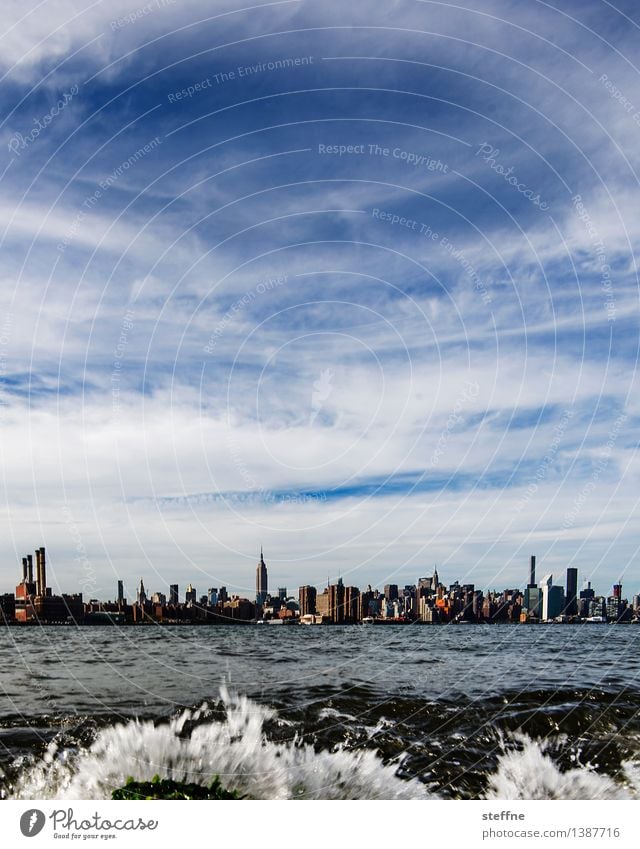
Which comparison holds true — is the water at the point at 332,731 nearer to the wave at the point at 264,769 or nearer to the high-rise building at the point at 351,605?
the wave at the point at 264,769

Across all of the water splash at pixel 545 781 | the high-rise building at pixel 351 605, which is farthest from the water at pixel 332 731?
the high-rise building at pixel 351 605

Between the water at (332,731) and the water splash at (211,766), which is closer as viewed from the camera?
the water splash at (211,766)

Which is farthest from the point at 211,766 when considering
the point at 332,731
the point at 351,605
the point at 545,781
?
the point at 351,605

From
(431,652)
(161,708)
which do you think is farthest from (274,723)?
(431,652)

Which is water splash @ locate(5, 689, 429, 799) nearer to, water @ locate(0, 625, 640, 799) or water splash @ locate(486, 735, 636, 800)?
water @ locate(0, 625, 640, 799)

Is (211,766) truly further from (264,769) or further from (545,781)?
(545,781)

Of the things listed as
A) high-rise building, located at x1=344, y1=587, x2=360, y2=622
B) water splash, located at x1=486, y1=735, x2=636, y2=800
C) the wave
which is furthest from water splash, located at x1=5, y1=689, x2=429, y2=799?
high-rise building, located at x1=344, y1=587, x2=360, y2=622
